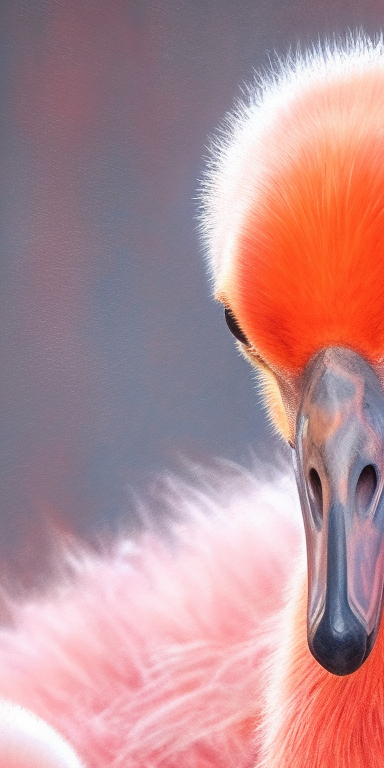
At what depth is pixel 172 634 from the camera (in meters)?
0.99

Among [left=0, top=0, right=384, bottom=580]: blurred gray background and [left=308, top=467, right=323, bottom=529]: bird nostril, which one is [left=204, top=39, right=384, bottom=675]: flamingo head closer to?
[left=308, top=467, right=323, bottom=529]: bird nostril

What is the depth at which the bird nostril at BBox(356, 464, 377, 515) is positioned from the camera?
0.63 m

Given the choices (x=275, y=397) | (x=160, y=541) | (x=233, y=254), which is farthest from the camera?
(x=160, y=541)

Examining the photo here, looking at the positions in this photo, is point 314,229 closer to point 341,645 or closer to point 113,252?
point 341,645

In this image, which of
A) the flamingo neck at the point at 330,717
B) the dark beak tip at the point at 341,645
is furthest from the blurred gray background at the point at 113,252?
the dark beak tip at the point at 341,645

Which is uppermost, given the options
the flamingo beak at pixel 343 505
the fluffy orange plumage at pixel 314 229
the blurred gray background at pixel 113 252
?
the blurred gray background at pixel 113 252

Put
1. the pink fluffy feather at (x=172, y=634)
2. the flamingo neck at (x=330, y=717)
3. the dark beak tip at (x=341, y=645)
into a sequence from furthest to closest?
the pink fluffy feather at (x=172, y=634), the flamingo neck at (x=330, y=717), the dark beak tip at (x=341, y=645)

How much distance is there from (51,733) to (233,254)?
637mm

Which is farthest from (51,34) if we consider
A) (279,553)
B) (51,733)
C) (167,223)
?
(51,733)

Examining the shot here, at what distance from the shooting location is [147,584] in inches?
39.9

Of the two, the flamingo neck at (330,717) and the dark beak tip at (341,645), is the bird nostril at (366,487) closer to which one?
the dark beak tip at (341,645)

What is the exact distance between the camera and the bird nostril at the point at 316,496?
65 centimetres

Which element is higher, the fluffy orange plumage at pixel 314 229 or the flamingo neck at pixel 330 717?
the fluffy orange plumage at pixel 314 229

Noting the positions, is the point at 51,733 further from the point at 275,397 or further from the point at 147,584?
the point at 275,397
